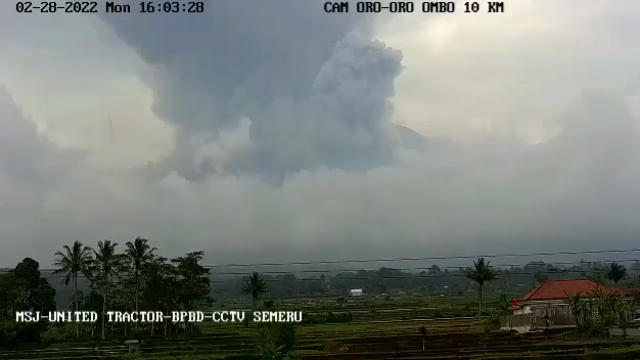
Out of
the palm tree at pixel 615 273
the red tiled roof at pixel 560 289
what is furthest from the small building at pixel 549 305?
the palm tree at pixel 615 273

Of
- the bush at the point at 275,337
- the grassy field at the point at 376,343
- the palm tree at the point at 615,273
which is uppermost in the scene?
the palm tree at the point at 615,273

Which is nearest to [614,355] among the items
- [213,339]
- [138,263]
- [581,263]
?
[581,263]

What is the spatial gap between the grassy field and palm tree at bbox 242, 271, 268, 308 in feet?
5.33

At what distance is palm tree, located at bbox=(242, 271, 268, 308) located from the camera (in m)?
35.6

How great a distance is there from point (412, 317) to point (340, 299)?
26.1 feet

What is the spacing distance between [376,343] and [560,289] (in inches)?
649

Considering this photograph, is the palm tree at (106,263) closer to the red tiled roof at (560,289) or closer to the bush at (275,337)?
the bush at (275,337)

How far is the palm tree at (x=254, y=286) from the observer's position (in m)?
35.6

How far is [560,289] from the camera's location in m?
39.8

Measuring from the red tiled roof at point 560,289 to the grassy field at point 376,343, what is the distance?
4718 mm

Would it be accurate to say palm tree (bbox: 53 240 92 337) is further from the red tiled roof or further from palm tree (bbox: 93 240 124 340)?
the red tiled roof

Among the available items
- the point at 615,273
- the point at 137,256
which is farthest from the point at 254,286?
the point at 615,273

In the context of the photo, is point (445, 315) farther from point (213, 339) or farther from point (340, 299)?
point (213, 339)

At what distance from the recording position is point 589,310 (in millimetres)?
33781
